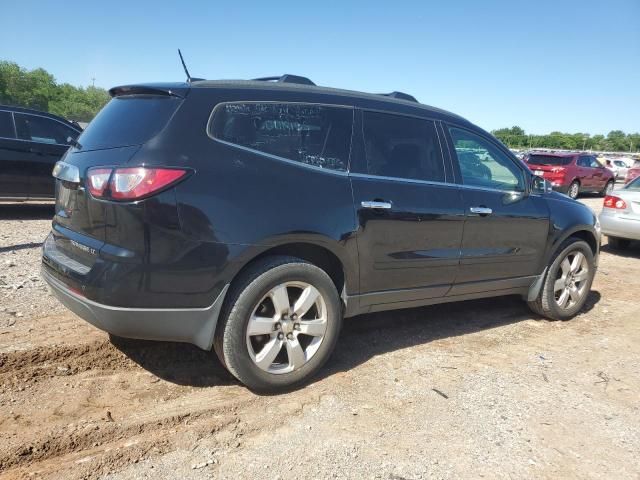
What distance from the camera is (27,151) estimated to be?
8.49m

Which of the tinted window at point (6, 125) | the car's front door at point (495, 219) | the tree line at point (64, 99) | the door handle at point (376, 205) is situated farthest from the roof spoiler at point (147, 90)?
the tree line at point (64, 99)

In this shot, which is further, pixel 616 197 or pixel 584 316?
pixel 616 197

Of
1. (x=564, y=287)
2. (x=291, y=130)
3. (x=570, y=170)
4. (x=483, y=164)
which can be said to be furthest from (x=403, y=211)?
(x=570, y=170)

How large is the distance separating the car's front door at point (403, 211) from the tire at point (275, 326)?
14.6 inches

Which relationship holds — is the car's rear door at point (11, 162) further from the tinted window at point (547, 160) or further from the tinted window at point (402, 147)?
the tinted window at point (547, 160)

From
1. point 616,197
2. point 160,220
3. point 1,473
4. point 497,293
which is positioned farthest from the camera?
point 616,197

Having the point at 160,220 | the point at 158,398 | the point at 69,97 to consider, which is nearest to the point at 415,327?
the point at 158,398

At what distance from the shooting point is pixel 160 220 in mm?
2770

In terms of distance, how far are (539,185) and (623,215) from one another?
519cm

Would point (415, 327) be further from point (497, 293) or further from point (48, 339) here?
point (48, 339)

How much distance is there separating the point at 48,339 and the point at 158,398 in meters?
1.20

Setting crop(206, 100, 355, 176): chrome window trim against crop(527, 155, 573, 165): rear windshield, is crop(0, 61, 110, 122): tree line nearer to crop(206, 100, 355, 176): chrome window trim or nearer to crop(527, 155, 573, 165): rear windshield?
crop(527, 155, 573, 165): rear windshield

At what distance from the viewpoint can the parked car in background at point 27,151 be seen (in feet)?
27.5

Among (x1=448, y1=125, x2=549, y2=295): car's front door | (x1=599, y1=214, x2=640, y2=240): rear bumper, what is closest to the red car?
(x1=599, y1=214, x2=640, y2=240): rear bumper
